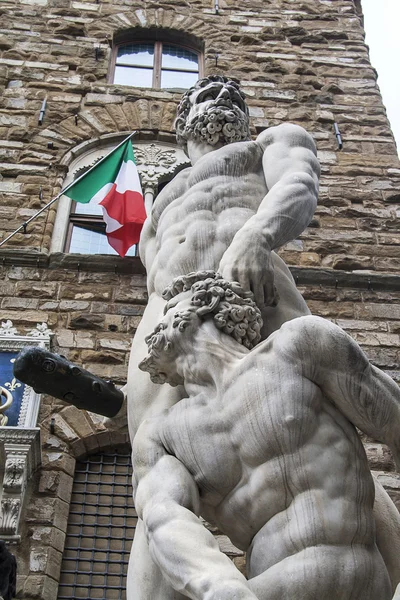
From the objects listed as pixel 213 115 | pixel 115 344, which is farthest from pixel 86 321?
pixel 213 115

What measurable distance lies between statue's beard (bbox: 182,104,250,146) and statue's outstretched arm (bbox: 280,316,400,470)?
4.72 ft

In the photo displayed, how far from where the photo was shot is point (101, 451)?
5297mm

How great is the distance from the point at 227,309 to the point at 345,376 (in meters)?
0.39

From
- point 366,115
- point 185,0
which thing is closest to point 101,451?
point 366,115

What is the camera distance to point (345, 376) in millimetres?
2197

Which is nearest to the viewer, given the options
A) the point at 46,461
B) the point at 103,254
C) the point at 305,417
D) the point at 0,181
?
the point at 305,417

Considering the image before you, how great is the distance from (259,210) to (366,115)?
18.9 feet

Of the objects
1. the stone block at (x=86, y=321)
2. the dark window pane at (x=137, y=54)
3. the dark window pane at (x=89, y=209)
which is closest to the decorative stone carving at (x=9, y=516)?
the stone block at (x=86, y=321)

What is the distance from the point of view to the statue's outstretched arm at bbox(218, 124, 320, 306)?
2537mm

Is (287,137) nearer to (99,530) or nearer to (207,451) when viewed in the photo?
(207,451)

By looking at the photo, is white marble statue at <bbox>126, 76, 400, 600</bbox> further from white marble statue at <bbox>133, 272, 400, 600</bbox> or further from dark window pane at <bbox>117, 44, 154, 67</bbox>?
dark window pane at <bbox>117, 44, 154, 67</bbox>

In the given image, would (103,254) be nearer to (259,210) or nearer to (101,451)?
(101,451)

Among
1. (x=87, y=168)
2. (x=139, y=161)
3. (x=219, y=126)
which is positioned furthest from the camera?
(x=139, y=161)

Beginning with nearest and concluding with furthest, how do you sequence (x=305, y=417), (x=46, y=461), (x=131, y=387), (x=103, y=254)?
(x=305, y=417), (x=131, y=387), (x=46, y=461), (x=103, y=254)
